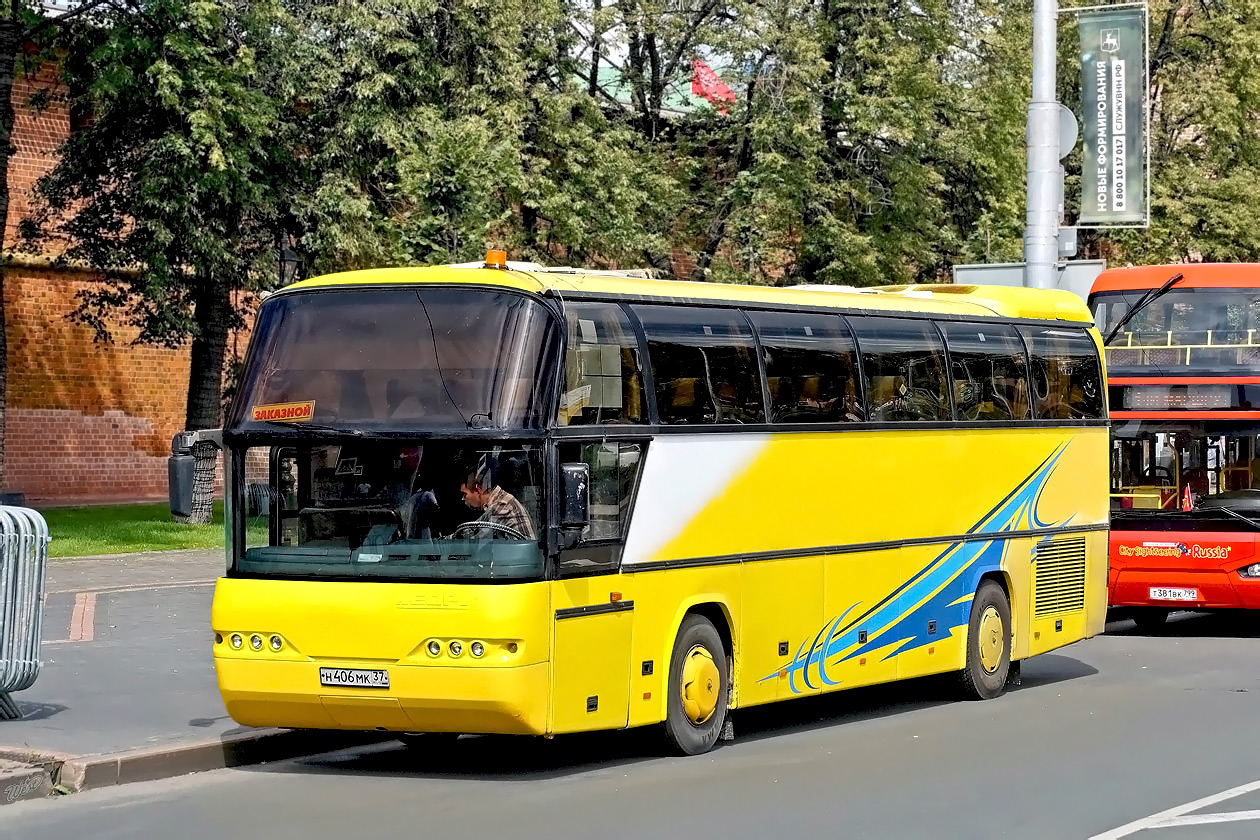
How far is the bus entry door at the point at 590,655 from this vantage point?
432 inches

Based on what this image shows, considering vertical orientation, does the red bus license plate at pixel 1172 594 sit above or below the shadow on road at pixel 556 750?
above

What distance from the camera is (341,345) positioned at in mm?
11289

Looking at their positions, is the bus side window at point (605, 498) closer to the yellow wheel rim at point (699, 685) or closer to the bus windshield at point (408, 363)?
the bus windshield at point (408, 363)

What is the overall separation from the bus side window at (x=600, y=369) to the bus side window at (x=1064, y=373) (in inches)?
236

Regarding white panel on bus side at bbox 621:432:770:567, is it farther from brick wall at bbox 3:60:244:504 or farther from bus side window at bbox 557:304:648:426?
brick wall at bbox 3:60:244:504

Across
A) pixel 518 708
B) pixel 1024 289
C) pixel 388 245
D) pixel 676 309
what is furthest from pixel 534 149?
pixel 518 708

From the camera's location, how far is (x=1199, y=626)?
22266 mm

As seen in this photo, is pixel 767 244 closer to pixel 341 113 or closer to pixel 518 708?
pixel 341 113

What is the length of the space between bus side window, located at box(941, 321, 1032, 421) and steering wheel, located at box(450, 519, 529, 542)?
576 centimetres

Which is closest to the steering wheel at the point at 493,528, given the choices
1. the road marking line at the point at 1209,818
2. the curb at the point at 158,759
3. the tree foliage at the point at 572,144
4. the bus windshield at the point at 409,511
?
the bus windshield at the point at 409,511

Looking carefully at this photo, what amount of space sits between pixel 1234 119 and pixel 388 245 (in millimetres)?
20519

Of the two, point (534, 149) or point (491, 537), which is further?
point (534, 149)

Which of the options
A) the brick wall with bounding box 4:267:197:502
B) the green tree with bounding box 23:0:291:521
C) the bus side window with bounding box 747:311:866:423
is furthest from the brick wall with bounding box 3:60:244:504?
the bus side window with bounding box 747:311:866:423

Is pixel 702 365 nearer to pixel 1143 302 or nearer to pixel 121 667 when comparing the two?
pixel 121 667
